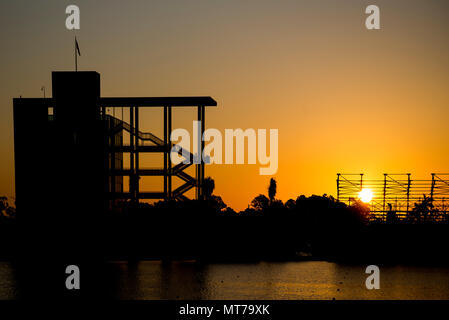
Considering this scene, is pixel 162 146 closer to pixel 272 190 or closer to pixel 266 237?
pixel 266 237

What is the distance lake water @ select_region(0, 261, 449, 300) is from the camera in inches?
771

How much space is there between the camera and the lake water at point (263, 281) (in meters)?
19.6

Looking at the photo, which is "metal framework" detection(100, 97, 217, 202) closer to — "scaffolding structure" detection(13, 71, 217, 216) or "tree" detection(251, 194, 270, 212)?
"scaffolding structure" detection(13, 71, 217, 216)

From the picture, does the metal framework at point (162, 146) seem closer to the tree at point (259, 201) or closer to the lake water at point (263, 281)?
the lake water at point (263, 281)

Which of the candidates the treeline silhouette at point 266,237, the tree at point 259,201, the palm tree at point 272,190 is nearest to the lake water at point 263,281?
the treeline silhouette at point 266,237

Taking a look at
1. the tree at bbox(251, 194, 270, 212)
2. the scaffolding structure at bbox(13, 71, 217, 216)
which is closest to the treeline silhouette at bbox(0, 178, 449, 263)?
the scaffolding structure at bbox(13, 71, 217, 216)

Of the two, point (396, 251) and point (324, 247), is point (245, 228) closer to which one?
point (324, 247)

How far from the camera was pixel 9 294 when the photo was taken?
2019 centimetres

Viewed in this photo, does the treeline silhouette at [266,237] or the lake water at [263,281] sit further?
the treeline silhouette at [266,237]

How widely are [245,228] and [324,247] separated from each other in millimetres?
5002

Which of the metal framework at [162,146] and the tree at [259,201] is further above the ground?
the metal framework at [162,146]

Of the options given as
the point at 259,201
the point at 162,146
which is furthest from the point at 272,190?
the point at 162,146

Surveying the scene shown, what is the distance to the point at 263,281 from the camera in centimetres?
2341
